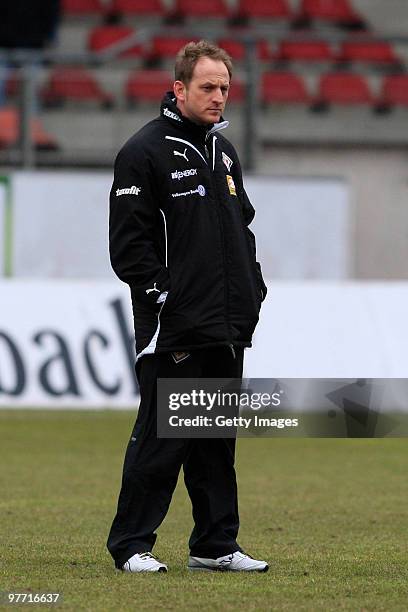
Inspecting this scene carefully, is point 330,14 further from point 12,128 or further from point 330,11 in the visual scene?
point 12,128

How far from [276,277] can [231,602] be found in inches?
494

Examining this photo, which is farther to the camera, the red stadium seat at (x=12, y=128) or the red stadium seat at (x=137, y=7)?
the red stadium seat at (x=137, y=7)

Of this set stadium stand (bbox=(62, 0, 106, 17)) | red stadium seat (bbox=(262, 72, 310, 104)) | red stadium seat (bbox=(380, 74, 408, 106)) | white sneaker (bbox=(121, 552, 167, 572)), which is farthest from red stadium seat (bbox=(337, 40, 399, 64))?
white sneaker (bbox=(121, 552, 167, 572))

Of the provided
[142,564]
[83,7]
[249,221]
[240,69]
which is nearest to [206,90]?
[249,221]

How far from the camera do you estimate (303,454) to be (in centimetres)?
1264

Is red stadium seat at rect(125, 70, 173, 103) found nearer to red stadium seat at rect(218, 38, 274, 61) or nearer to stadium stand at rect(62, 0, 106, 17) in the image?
red stadium seat at rect(218, 38, 274, 61)

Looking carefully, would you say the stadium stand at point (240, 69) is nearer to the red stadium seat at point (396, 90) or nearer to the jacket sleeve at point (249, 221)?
the red stadium seat at point (396, 90)

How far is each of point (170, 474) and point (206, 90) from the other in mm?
1635

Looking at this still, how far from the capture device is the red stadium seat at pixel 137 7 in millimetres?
23156

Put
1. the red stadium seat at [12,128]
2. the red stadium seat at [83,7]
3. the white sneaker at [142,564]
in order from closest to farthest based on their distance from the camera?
the white sneaker at [142,564] → the red stadium seat at [12,128] → the red stadium seat at [83,7]

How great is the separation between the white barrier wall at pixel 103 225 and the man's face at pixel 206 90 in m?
11.6

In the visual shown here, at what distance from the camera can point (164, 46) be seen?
19.7 meters

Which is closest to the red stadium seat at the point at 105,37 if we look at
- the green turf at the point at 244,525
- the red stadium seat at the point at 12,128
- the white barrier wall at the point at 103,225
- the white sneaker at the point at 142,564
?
the red stadium seat at the point at 12,128

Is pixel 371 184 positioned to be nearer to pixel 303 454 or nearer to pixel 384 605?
pixel 303 454
